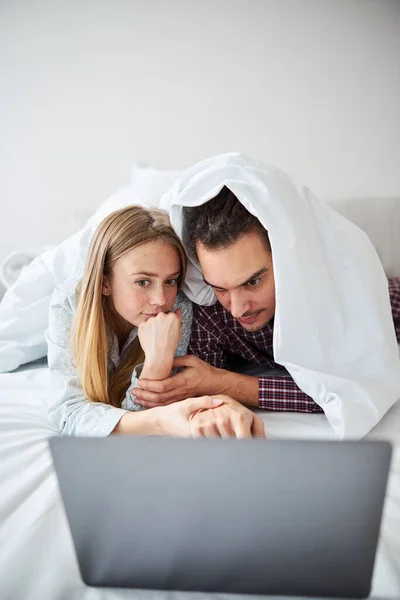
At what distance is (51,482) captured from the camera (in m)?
0.81

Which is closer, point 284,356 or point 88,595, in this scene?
point 88,595

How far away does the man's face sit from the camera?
92 cm

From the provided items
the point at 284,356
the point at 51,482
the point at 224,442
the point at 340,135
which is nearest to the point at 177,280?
the point at 284,356

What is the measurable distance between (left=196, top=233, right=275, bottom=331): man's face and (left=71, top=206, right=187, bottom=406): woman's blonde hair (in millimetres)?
67

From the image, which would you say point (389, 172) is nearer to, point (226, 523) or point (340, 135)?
point (340, 135)

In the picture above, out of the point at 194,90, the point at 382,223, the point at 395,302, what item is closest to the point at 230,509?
the point at 395,302

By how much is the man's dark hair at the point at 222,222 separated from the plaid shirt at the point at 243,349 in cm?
18

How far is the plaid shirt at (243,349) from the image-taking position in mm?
1021

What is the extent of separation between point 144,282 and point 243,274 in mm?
168

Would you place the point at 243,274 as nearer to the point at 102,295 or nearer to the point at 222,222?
the point at 222,222

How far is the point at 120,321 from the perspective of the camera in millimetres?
1014

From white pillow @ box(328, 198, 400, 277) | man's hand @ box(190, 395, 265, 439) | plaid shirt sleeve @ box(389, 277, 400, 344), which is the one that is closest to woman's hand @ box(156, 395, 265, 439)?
man's hand @ box(190, 395, 265, 439)

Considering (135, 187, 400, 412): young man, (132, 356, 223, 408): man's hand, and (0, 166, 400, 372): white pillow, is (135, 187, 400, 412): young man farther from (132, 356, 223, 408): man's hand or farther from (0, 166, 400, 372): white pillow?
(0, 166, 400, 372): white pillow

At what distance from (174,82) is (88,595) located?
1.65 m
